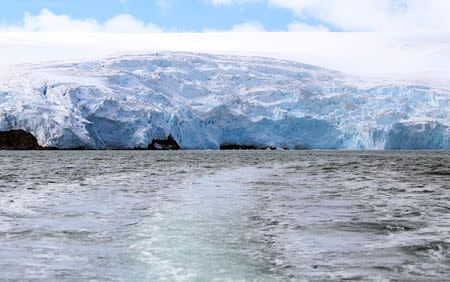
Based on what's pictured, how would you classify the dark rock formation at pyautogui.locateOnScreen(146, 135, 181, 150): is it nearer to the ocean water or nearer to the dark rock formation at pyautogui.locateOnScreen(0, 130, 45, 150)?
the dark rock formation at pyautogui.locateOnScreen(0, 130, 45, 150)

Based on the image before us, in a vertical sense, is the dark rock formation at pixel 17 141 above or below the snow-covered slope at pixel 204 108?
below

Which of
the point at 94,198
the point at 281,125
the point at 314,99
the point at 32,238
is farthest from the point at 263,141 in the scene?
the point at 32,238

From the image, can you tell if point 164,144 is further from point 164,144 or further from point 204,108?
point 204,108

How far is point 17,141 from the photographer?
56562mm

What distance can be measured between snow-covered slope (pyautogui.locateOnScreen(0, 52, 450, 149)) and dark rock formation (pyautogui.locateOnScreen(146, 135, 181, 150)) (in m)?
1.64

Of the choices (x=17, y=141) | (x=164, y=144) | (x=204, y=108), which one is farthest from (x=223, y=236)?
(x=17, y=141)

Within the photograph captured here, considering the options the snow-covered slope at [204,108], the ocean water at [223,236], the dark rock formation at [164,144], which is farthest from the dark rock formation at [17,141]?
the ocean water at [223,236]

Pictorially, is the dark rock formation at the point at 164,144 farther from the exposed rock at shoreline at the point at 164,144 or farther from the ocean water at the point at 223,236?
the ocean water at the point at 223,236

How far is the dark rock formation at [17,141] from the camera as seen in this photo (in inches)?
2150

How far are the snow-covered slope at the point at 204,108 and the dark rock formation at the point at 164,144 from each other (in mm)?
1643

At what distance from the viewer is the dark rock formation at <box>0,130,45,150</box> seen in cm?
5460

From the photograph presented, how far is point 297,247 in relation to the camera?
21.3 ft

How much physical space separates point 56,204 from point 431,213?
7.24 meters

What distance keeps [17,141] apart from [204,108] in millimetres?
20519
